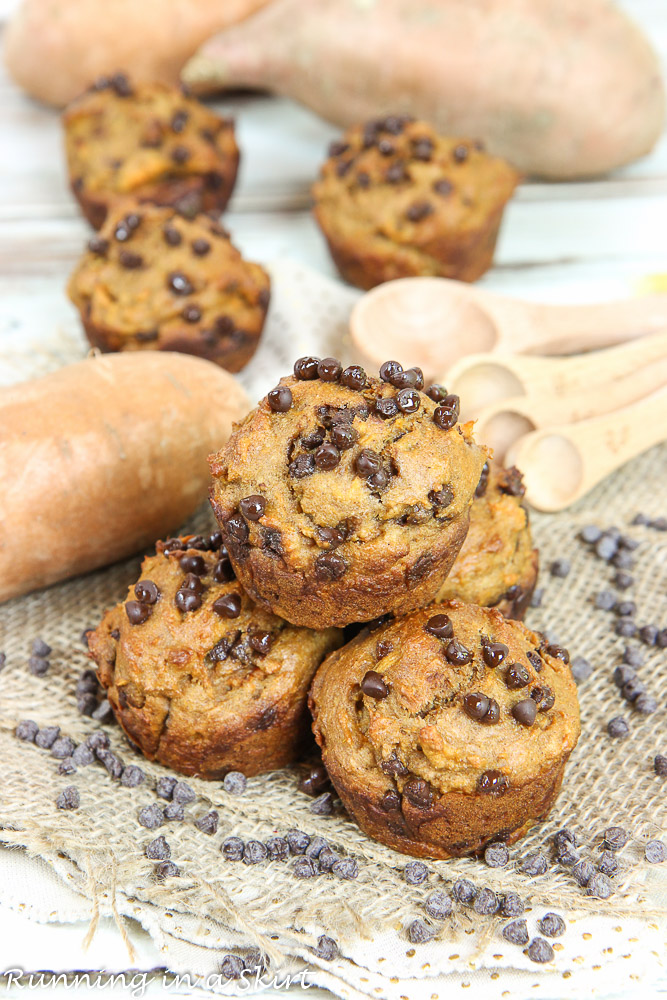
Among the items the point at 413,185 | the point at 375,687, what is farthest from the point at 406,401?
the point at 413,185

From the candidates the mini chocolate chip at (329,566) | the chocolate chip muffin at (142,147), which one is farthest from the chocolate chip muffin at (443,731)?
the chocolate chip muffin at (142,147)

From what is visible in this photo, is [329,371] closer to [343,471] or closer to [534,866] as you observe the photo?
[343,471]

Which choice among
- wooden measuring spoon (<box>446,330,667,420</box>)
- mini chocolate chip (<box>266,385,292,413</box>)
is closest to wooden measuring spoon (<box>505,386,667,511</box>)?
wooden measuring spoon (<box>446,330,667,420</box>)

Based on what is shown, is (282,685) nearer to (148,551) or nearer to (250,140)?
(148,551)

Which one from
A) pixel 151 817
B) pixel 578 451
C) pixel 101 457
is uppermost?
pixel 578 451

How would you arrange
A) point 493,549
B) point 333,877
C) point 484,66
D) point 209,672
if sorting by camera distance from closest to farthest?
point 333,877 < point 209,672 < point 493,549 < point 484,66

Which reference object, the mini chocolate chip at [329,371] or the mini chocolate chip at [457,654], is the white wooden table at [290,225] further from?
the mini chocolate chip at [457,654]
